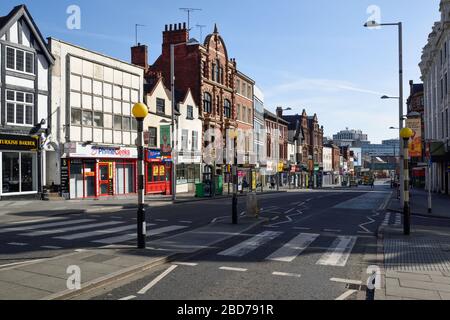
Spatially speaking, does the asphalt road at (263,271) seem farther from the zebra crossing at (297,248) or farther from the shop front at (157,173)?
the shop front at (157,173)

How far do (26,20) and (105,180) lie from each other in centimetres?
1161

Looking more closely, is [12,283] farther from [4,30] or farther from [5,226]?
[4,30]

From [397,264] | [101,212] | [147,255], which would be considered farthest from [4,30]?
[397,264]

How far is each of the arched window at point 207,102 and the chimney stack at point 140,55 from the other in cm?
758

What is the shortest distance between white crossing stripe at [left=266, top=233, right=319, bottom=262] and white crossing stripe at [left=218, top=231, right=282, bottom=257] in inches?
26.8

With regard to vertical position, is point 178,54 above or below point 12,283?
above

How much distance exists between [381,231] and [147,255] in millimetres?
8294

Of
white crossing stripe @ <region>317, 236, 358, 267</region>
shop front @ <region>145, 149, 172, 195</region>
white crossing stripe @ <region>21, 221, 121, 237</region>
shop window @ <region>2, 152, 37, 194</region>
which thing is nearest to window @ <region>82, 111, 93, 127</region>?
shop window @ <region>2, 152, 37, 194</region>

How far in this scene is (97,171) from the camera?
2967 centimetres

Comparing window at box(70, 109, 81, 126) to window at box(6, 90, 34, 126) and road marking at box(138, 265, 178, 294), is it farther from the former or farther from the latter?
road marking at box(138, 265, 178, 294)

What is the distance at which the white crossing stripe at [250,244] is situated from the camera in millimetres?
10320

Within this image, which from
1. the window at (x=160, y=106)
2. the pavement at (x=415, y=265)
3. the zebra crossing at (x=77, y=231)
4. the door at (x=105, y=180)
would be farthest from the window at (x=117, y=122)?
the pavement at (x=415, y=265)

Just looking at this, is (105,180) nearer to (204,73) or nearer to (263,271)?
(204,73)

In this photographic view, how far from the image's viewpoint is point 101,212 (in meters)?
20.0
